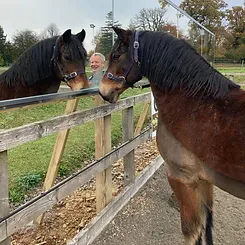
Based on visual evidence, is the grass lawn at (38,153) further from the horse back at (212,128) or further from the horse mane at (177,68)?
the horse back at (212,128)

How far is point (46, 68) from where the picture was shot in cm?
286

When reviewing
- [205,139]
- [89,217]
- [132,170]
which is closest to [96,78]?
[132,170]

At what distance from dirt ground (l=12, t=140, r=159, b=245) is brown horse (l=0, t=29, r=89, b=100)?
1.27 metres

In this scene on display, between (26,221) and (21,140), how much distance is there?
49 centimetres

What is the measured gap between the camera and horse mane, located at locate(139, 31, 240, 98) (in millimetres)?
2252

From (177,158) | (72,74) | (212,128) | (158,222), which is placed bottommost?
(158,222)

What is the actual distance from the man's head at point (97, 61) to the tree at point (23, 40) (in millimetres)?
669

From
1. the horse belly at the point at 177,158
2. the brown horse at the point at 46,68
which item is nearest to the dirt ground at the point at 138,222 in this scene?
the horse belly at the point at 177,158

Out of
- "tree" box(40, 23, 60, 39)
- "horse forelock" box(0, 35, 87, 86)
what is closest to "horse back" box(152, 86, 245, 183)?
"horse forelock" box(0, 35, 87, 86)

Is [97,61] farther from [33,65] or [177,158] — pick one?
[177,158]

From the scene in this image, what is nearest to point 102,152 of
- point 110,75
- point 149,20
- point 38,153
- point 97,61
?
point 110,75

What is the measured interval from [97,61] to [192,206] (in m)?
1.77

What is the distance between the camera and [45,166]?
4492 millimetres

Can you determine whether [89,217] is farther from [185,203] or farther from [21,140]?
[21,140]
